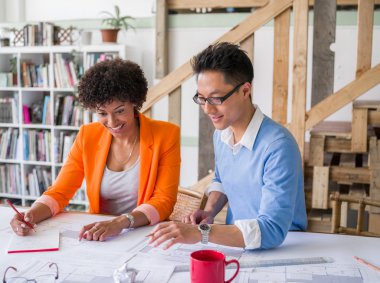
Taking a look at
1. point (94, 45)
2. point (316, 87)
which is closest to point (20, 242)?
point (316, 87)

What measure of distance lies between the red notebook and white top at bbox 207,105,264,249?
24.2 inches

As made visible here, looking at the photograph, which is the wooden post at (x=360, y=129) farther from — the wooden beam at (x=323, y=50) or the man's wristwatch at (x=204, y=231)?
the man's wristwatch at (x=204, y=231)

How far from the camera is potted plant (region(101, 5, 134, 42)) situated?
443 cm

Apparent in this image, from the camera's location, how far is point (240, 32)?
116 inches

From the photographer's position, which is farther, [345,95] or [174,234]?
[345,95]

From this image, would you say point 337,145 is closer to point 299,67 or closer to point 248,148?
point 299,67

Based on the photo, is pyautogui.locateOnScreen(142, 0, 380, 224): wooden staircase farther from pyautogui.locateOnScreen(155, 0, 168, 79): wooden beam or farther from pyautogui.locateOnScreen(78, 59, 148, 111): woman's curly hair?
pyautogui.locateOnScreen(155, 0, 168, 79): wooden beam

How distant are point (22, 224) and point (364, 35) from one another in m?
2.31

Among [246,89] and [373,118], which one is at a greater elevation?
[246,89]

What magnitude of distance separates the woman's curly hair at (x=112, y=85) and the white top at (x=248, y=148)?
0.45 metres

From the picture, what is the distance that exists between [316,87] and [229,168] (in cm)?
162

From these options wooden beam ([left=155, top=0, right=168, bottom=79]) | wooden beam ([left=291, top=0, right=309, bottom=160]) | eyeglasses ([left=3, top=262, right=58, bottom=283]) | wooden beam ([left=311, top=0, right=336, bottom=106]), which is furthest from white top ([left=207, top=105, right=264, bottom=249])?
wooden beam ([left=155, top=0, right=168, bottom=79])

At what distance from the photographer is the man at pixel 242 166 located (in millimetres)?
1395

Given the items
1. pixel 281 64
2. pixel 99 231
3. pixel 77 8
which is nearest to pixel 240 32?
pixel 281 64
